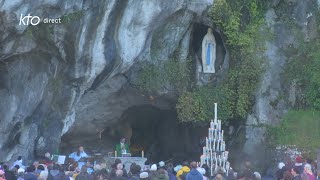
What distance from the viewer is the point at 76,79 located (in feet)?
72.2

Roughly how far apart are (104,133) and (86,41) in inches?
244

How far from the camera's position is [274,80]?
24.6 m

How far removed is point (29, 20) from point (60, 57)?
1.50m

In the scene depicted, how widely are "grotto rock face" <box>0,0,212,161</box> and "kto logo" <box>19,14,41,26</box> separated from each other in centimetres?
10

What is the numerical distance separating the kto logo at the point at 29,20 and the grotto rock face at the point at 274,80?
22.2ft

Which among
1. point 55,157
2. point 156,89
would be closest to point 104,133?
point 156,89

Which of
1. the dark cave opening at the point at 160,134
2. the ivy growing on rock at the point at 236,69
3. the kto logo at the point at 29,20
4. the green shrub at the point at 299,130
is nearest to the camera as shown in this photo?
the kto logo at the point at 29,20

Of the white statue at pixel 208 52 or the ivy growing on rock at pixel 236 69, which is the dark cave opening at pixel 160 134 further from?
the white statue at pixel 208 52

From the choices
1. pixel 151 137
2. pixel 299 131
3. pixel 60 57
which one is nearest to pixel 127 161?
pixel 60 57

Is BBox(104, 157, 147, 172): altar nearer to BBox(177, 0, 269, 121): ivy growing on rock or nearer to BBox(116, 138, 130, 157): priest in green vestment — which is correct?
BBox(116, 138, 130, 157): priest in green vestment

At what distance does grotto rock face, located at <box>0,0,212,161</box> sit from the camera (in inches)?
828

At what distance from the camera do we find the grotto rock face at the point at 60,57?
21.0 metres

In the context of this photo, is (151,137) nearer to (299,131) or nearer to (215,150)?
(215,150)

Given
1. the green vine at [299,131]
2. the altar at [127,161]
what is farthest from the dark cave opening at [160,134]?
the altar at [127,161]
